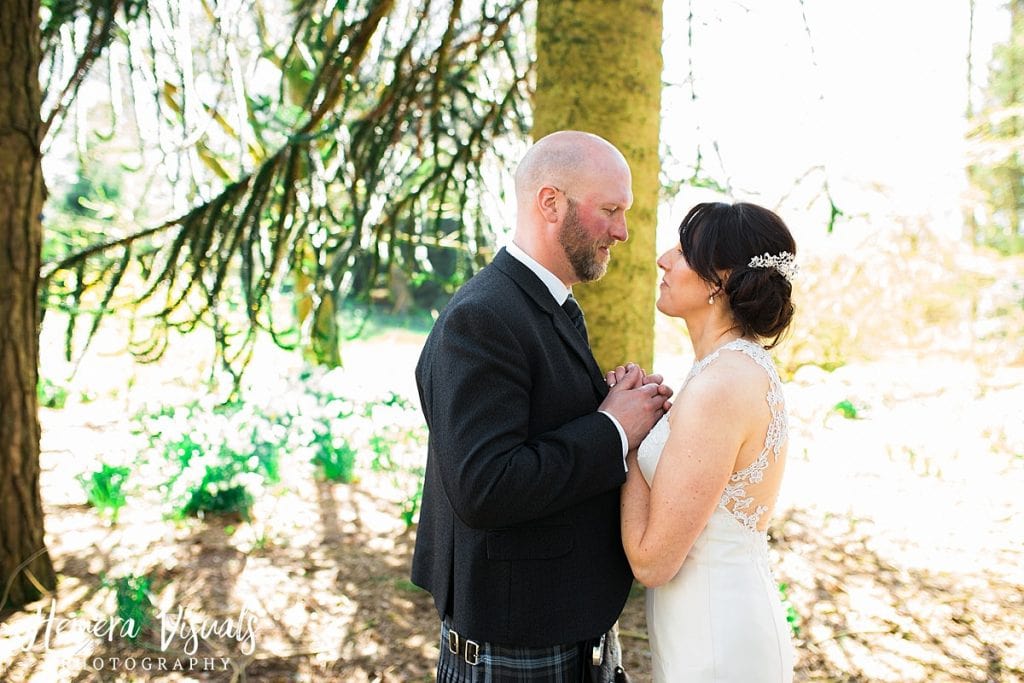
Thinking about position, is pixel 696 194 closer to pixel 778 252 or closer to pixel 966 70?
pixel 778 252

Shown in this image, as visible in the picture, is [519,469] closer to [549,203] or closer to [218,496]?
[549,203]

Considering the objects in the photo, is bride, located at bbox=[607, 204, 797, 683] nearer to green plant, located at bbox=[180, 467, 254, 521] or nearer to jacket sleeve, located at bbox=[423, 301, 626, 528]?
jacket sleeve, located at bbox=[423, 301, 626, 528]

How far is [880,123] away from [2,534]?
8866mm

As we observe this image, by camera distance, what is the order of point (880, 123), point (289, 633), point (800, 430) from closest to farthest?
point (289, 633)
point (800, 430)
point (880, 123)

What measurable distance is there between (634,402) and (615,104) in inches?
63.3

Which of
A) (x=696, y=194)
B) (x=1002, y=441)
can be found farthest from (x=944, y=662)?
(x=1002, y=441)

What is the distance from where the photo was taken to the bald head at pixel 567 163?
184 cm

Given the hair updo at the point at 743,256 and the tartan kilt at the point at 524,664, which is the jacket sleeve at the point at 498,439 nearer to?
the tartan kilt at the point at 524,664

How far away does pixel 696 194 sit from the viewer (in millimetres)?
4902

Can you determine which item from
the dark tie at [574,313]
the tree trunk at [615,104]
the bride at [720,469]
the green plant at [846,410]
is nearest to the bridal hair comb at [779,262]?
the bride at [720,469]

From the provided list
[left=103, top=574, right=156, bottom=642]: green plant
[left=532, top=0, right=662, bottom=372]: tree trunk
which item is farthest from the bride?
[left=103, top=574, right=156, bottom=642]: green plant

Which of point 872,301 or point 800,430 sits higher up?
point 872,301

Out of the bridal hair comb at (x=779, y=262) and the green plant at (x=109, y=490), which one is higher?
the bridal hair comb at (x=779, y=262)

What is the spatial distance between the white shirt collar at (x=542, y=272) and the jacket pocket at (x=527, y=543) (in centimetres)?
53
